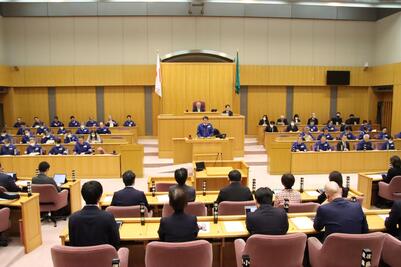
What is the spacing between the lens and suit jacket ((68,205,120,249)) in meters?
3.50

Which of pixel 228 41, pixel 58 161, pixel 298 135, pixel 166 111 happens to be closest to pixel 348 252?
pixel 58 161

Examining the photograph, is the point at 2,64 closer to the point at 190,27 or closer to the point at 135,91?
the point at 135,91

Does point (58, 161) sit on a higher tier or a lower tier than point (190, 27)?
lower

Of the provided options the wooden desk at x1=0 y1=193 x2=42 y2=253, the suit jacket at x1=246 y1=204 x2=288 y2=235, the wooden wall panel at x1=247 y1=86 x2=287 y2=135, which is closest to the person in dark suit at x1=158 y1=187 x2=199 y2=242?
the suit jacket at x1=246 y1=204 x2=288 y2=235

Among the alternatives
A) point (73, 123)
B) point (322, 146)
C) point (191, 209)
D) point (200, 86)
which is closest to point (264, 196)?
point (191, 209)

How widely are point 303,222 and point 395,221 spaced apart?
102 cm

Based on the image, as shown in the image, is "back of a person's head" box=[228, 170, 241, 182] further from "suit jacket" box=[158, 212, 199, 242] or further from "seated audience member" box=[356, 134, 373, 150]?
"seated audience member" box=[356, 134, 373, 150]

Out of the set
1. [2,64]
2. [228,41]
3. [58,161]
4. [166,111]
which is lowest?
[58,161]

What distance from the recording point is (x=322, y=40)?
19297 mm

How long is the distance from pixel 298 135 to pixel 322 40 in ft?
24.3

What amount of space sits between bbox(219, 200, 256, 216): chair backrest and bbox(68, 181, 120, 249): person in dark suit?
6.36 feet

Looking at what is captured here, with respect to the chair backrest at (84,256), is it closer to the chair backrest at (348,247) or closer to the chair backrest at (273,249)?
the chair backrest at (273,249)

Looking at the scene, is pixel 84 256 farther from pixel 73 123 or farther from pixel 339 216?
pixel 73 123

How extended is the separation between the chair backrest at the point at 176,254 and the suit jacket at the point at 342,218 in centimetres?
139
